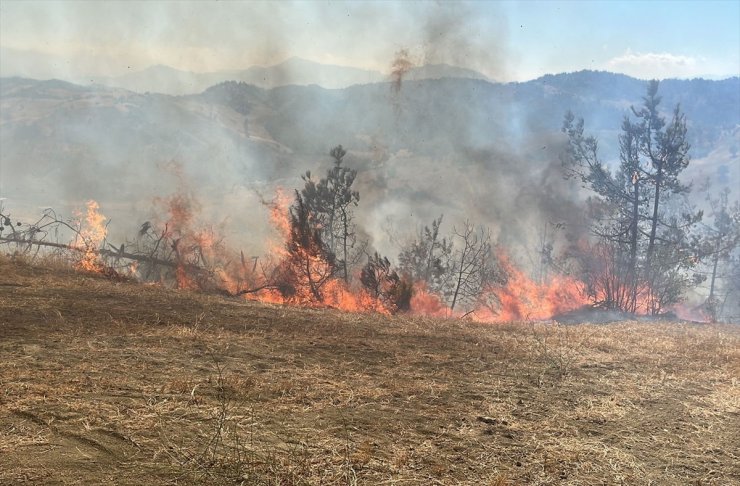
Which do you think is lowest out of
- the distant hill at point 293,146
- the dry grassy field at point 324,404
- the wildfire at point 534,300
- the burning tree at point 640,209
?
the dry grassy field at point 324,404

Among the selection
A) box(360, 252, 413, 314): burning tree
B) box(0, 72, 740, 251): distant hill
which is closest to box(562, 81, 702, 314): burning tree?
box(360, 252, 413, 314): burning tree

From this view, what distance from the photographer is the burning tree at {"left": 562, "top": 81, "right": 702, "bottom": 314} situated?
25.8 m

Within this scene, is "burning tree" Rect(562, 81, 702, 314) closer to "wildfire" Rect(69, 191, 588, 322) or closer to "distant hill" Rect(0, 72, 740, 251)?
"wildfire" Rect(69, 191, 588, 322)

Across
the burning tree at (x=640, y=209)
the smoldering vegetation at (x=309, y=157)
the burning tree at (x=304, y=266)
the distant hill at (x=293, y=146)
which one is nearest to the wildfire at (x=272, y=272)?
the burning tree at (x=304, y=266)

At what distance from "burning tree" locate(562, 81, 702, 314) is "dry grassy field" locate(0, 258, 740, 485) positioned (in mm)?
16147

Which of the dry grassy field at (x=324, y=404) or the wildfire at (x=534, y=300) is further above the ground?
the wildfire at (x=534, y=300)

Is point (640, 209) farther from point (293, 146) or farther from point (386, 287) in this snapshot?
point (293, 146)

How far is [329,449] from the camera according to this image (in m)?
4.72

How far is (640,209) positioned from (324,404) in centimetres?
2746

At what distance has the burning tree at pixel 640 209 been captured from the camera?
2584 centimetres

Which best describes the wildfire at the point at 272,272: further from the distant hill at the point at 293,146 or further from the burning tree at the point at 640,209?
the distant hill at the point at 293,146

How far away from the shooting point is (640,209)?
28281 mm

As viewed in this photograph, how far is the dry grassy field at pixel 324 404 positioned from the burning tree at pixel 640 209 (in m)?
16.1

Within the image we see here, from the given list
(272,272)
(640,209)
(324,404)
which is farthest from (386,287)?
(640,209)
